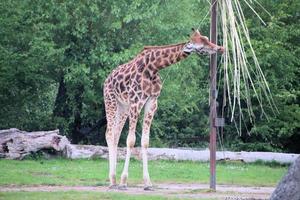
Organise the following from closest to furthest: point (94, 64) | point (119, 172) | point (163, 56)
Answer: point (163, 56)
point (119, 172)
point (94, 64)

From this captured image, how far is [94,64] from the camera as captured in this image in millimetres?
25047

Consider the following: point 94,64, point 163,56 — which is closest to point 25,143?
point 94,64

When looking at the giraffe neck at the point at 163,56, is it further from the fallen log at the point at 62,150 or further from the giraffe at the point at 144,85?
the fallen log at the point at 62,150

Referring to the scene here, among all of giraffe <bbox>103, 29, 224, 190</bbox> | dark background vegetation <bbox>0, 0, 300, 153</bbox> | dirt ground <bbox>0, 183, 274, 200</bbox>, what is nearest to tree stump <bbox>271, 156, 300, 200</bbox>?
dirt ground <bbox>0, 183, 274, 200</bbox>

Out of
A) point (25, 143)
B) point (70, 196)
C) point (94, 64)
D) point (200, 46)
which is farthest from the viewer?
point (94, 64)

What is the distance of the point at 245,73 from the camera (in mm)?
13156

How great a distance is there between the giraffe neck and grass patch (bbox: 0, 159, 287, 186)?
9.53 ft

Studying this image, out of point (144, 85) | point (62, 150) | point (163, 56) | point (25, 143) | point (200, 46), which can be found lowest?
point (62, 150)

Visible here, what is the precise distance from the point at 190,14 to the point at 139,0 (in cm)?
294

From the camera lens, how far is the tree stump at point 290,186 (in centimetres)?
830

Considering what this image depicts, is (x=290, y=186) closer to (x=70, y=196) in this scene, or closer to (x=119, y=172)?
(x=70, y=196)

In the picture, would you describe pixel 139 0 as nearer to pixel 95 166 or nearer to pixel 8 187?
pixel 95 166

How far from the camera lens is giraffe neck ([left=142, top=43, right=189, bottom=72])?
53.6ft

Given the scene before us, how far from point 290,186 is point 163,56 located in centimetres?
834
